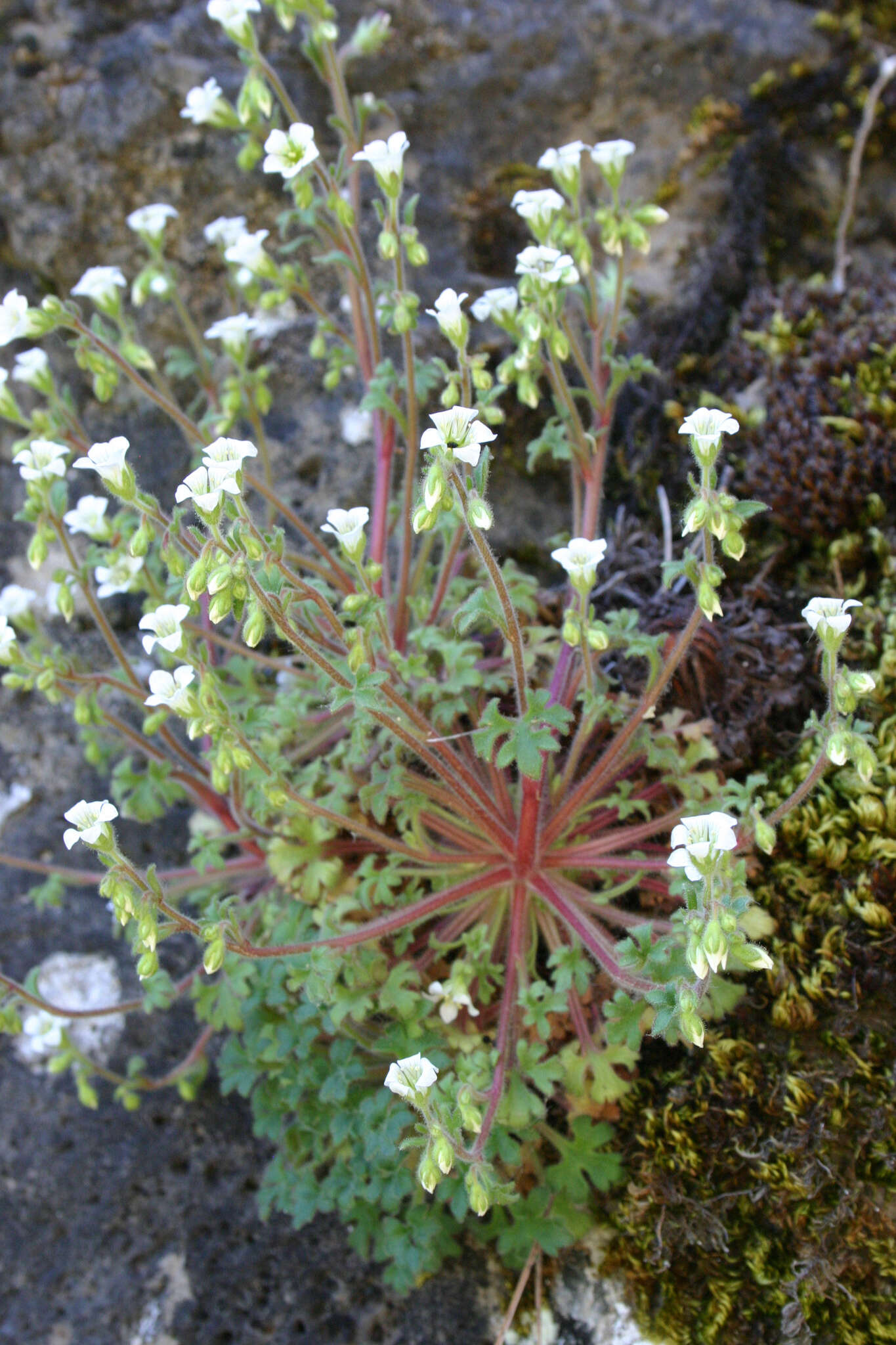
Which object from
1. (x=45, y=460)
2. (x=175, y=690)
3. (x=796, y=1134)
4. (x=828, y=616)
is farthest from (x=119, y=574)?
(x=796, y=1134)

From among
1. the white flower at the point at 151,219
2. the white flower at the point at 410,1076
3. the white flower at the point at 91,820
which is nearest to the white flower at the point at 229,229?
the white flower at the point at 151,219

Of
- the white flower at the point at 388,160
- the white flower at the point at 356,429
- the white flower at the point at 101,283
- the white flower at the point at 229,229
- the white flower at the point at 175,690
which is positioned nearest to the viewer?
the white flower at the point at 175,690

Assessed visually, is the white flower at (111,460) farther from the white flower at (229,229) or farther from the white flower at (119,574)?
the white flower at (229,229)

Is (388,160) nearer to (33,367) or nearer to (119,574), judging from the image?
(33,367)

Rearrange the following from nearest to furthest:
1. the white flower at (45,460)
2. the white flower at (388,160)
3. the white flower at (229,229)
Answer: the white flower at (388,160)
the white flower at (45,460)
the white flower at (229,229)

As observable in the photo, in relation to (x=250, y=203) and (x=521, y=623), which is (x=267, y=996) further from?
(x=250, y=203)

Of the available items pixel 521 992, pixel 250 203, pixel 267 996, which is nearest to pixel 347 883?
pixel 267 996
